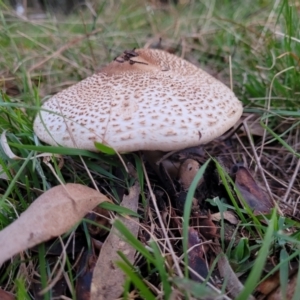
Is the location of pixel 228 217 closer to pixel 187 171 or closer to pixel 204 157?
pixel 187 171

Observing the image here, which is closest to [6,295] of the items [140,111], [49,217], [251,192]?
[49,217]

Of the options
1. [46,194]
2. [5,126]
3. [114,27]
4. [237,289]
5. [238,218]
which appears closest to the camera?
[237,289]

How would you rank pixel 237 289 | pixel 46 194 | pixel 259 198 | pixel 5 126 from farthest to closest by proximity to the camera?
pixel 5 126 → pixel 259 198 → pixel 46 194 → pixel 237 289

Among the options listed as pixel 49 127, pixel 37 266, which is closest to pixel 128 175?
pixel 49 127

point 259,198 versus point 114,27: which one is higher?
point 114,27

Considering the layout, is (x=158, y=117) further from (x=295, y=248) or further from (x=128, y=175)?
(x=295, y=248)

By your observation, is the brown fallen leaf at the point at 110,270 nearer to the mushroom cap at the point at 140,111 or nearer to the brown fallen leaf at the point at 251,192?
the mushroom cap at the point at 140,111

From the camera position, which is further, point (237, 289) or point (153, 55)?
point (153, 55)

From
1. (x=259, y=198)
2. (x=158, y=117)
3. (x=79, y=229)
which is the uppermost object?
(x=158, y=117)
